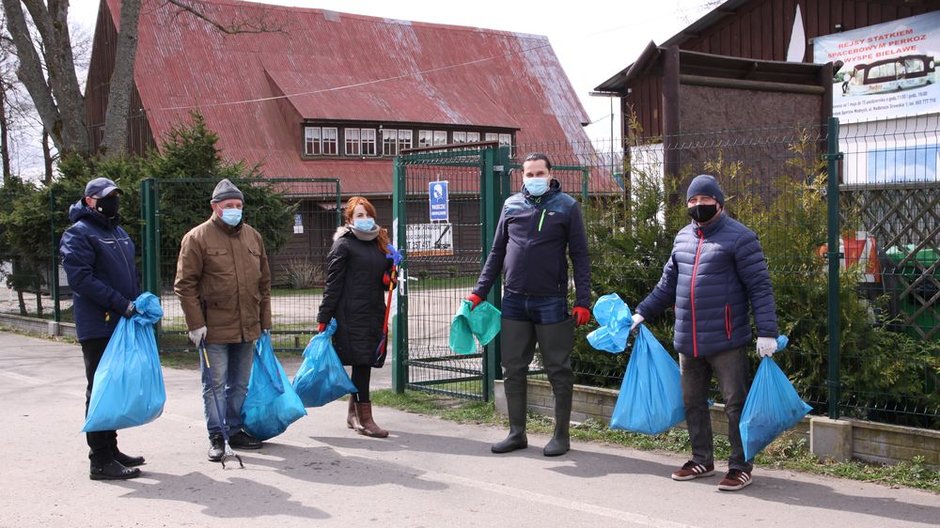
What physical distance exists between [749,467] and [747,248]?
1.35 m

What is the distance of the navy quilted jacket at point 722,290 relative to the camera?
553 cm

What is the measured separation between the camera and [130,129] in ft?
104

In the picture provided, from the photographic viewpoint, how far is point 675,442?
6820 mm

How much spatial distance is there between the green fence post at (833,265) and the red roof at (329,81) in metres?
22.5

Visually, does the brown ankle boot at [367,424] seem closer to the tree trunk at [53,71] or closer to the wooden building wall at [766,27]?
the wooden building wall at [766,27]

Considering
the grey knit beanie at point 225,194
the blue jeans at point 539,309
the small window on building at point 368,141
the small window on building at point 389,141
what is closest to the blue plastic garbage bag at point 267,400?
the grey knit beanie at point 225,194

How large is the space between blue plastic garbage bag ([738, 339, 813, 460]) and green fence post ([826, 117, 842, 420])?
68 centimetres

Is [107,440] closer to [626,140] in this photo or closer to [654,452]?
[654,452]

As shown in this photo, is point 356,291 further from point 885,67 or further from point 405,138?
point 405,138

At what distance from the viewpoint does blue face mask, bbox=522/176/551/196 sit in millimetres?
6527

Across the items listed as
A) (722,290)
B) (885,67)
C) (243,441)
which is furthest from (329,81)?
(722,290)

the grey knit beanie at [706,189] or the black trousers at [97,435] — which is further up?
the grey knit beanie at [706,189]

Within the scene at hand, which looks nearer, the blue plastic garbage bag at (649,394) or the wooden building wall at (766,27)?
the blue plastic garbage bag at (649,394)

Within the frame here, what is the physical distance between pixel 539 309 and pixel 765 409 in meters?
1.71
